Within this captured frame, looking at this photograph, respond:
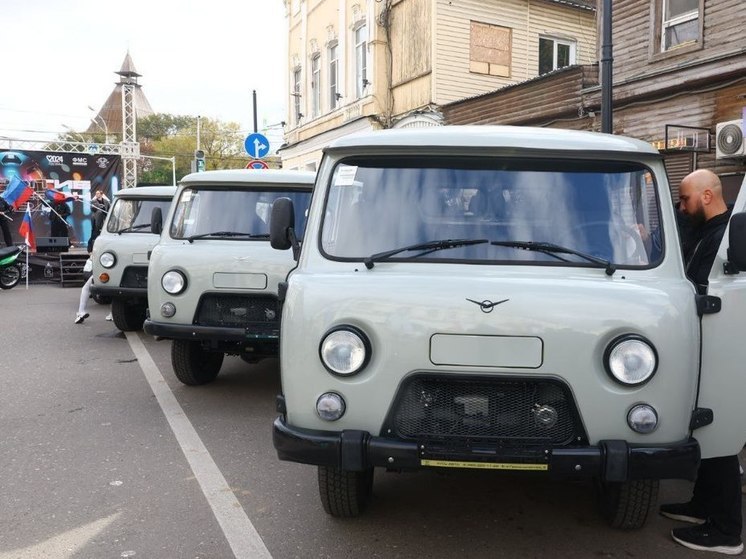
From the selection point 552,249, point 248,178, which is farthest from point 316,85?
point 552,249

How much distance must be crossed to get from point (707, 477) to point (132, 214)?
8.69 metres

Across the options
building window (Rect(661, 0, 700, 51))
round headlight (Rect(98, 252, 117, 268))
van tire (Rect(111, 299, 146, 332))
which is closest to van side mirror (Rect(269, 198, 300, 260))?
round headlight (Rect(98, 252, 117, 268))

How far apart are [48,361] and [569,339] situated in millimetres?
6876

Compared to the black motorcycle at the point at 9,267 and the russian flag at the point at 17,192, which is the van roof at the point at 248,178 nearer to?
the black motorcycle at the point at 9,267

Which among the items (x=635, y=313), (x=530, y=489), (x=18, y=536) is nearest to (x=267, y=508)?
(x=18, y=536)

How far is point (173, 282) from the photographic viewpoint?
6.19 meters

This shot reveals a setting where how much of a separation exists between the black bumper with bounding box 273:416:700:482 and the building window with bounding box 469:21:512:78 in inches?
715

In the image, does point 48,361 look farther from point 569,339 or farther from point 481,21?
point 481,21

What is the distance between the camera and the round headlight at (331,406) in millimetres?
3086

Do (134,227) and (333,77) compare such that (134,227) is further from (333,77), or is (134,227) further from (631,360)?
(333,77)

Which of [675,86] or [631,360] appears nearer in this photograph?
[631,360]

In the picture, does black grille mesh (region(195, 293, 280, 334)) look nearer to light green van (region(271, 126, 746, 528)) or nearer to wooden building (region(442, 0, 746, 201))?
light green van (region(271, 126, 746, 528))

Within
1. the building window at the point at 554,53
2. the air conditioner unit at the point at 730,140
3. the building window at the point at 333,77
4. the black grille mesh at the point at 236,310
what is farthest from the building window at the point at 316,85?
the black grille mesh at the point at 236,310

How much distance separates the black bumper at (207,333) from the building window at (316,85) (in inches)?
852
